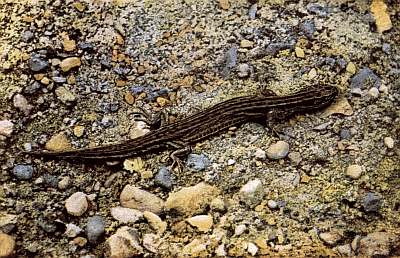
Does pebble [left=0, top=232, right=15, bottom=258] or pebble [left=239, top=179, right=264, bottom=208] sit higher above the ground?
pebble [left=0, top=232, right=15, bottom=258]

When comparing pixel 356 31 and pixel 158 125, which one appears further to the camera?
pixel 356 31

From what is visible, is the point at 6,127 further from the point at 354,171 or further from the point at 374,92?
the point at 374,92

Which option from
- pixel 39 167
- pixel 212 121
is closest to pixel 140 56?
pixel 212 121

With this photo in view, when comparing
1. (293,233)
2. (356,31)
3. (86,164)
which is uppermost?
(356,31)

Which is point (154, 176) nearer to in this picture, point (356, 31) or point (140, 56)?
point (140, 56)

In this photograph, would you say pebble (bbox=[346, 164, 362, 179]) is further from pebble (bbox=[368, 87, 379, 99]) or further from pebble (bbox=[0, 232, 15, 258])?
pebble (bbox=[0, 232, 15, 258])

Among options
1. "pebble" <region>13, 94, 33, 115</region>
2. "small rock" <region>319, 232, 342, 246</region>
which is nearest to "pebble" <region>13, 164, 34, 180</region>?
"pebble" <region>13, 94, 33, 115</region>

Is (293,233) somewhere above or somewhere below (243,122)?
below
